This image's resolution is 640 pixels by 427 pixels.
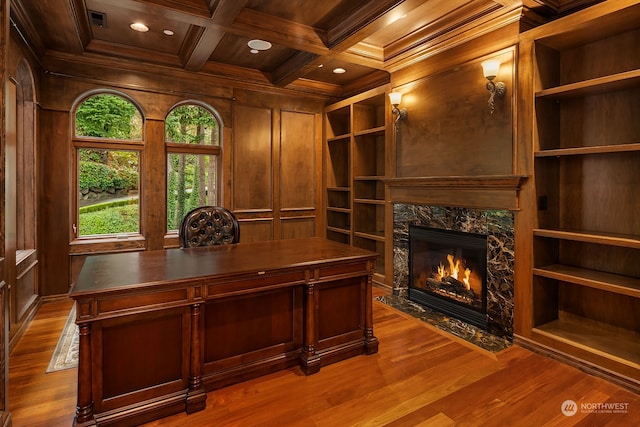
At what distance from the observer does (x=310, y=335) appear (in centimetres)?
250

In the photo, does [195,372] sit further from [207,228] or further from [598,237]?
[598,237]

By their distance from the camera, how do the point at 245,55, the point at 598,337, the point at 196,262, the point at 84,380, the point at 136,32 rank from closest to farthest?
1. the point at 84,380
2. the point at 196,262
3. the point at 598,337
4. the point at 136,32
5. the point at 245,55

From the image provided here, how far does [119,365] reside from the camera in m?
1.93

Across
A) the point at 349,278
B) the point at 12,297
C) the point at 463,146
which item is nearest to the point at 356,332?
the point at 349,278

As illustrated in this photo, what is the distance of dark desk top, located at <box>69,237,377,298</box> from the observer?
195 centimetres

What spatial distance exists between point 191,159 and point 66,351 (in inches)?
106

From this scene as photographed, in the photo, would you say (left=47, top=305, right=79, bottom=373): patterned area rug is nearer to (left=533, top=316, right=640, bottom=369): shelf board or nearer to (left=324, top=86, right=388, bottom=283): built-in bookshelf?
(left=324, top=86, right=388, bottom=283): built-in bookshelf

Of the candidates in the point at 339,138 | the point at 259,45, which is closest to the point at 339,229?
the point at 339,138

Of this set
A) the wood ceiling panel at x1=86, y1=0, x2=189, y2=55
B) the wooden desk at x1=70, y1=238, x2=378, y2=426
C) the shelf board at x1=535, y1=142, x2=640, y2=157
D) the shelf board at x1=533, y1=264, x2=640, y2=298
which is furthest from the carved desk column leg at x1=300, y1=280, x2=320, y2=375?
the wood ceiling panel at x1=86, y1=0, x2=189, y2=55

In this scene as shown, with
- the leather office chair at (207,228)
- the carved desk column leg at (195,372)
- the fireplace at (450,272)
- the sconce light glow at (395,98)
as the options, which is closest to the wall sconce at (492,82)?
the sconce light glow at (395,98)

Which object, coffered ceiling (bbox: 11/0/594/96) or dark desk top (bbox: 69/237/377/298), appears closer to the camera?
dark desk top (bbox: 69/237/377/298)

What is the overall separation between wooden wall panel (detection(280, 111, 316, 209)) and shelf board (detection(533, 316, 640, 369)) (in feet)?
11.5

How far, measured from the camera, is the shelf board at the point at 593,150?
7.52 ft

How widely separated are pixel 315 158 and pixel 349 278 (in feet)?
10.4
